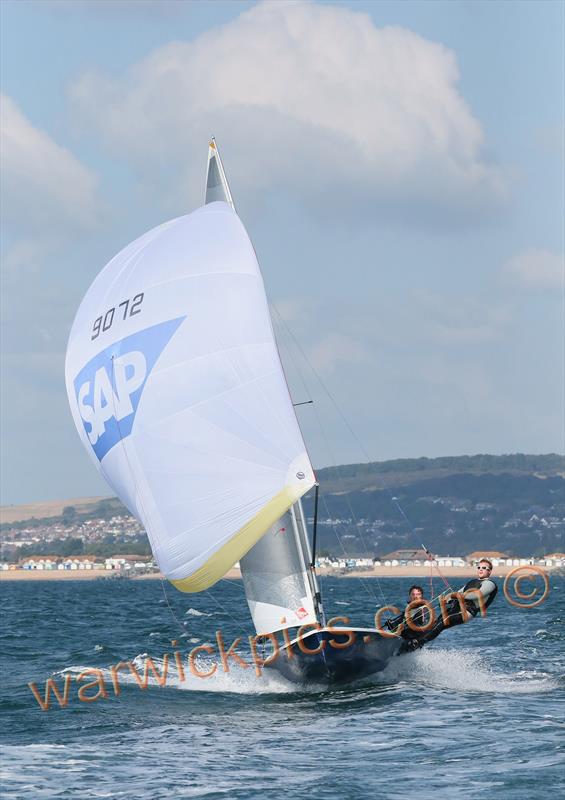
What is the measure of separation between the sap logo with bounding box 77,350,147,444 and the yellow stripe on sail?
8.88 feet

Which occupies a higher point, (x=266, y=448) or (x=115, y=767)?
(x=266, y=448)

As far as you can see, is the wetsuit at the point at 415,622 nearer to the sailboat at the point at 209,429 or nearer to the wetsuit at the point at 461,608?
the wetsuit at the point at 461,608

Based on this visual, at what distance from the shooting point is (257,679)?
2120cm

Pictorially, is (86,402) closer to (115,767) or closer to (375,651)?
(375,651)

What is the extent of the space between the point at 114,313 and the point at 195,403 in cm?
248

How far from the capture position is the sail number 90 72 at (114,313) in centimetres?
2030

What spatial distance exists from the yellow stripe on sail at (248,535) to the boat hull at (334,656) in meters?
1.69

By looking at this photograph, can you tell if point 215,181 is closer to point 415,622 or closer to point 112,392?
point 112,392

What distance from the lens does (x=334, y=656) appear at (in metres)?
19.5

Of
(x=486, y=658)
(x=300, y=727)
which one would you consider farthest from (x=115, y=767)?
(x=486, y=658)

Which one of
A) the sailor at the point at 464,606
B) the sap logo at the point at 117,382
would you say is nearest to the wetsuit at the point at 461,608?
the sailor at the point at 464,606

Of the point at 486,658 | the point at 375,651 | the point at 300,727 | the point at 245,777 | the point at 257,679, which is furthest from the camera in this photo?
the point at 486,658

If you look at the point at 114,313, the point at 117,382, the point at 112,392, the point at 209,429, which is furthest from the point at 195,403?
the point at 114,313

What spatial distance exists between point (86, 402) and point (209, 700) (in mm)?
5256
